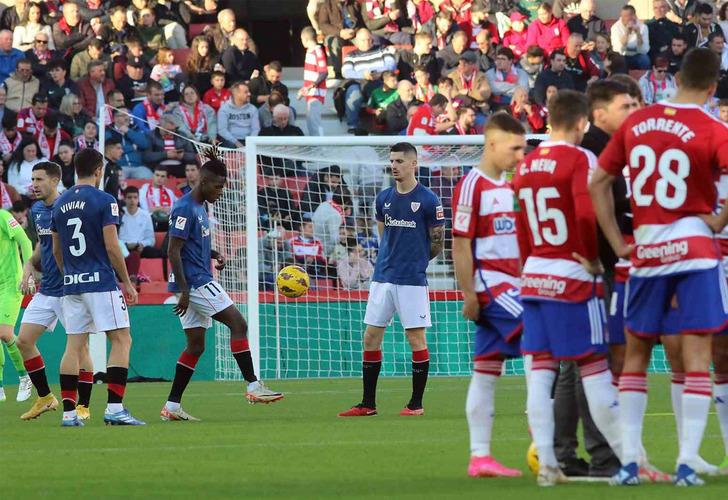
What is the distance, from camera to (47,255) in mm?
13031

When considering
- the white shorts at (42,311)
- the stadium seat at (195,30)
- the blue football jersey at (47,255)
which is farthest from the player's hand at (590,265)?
the stadium seat at (195,30)

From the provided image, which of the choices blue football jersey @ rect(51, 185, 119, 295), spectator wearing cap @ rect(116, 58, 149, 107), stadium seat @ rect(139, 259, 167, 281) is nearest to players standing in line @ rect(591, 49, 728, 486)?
blue football jersey @ rect(51, 185, 119, 295)

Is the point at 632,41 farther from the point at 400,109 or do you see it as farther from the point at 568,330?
the point at 568,330

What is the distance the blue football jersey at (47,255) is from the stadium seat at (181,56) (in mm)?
11470

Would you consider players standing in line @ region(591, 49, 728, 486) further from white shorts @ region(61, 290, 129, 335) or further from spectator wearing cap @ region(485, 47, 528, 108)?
spectator wearing cap @ region(485, 47, 528, 108)

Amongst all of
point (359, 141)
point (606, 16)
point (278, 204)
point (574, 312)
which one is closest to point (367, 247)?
point (278, 204)

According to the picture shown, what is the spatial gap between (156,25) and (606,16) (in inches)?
350

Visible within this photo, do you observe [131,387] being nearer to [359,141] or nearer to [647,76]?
[359,141]

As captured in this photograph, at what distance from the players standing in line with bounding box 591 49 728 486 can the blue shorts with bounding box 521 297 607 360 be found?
0.25 m

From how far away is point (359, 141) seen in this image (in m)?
16.0

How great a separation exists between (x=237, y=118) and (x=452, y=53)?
4113 millimetres

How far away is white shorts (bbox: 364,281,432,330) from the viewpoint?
12398mm

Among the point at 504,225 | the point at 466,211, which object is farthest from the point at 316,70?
the point at 466,211

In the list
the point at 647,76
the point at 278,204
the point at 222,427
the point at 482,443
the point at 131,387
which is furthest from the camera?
the point at 647,76
